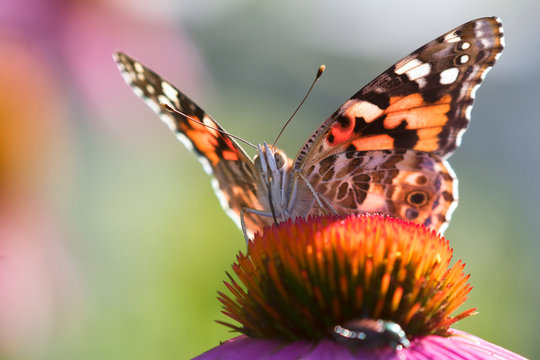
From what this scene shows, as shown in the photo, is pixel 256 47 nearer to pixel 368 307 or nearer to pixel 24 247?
pixel 24 247

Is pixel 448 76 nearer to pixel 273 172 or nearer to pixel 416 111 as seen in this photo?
pixel 416 111

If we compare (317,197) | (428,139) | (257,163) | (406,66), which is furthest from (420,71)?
(257,163)

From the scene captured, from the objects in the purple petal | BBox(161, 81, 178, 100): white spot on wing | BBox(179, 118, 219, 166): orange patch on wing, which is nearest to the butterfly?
BBox(179, 118, 219, 166): orange patch on wing

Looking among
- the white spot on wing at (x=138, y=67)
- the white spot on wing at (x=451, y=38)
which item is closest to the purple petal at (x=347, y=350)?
the white spot on wing at (x=451, y=38)

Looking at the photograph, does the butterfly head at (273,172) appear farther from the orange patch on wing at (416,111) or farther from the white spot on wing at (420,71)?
the white spot on wing at (420,71)

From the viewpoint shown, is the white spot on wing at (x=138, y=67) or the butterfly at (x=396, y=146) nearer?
the butterfly at (x=396, y=146)

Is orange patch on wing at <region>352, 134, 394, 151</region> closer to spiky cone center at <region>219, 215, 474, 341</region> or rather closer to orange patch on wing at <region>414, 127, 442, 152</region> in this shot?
orange patch on wing at <region>414, 127, 442, 152</region>
